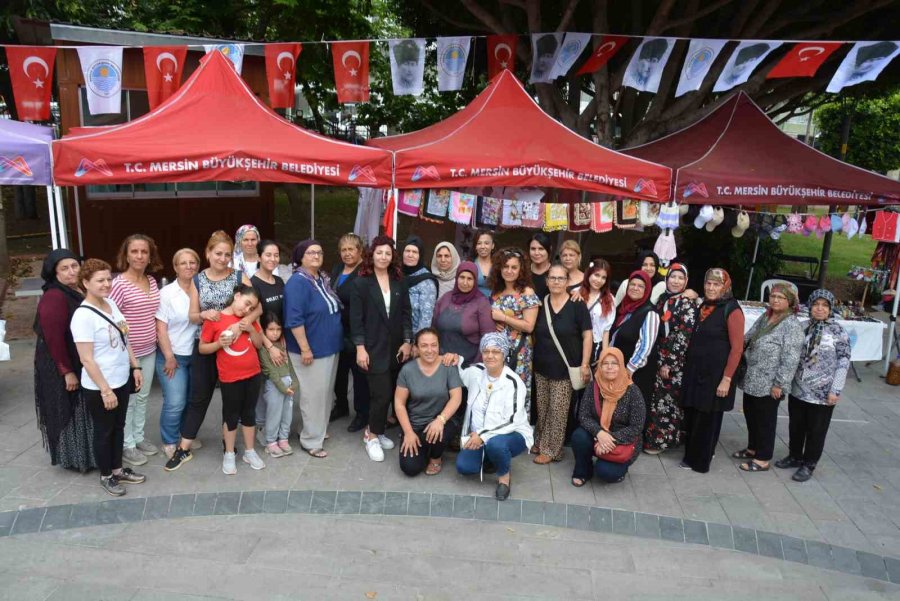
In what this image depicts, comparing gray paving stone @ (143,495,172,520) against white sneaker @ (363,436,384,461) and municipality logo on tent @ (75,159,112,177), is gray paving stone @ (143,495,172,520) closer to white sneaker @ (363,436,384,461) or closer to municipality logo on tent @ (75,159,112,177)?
white sneaker @ (363,436,384,461)

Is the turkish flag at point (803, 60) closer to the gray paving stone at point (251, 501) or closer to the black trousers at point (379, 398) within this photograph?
the black trousers at point (379, 398)

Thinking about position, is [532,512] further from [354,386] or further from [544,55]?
[544,55]

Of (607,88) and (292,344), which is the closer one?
(292,344)

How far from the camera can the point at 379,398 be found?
538 cm

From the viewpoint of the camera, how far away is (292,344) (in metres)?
5.23

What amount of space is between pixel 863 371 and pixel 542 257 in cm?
502

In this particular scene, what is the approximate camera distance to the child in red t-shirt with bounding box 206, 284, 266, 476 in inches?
187

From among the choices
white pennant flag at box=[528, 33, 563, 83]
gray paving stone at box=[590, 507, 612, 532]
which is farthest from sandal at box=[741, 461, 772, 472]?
white pennant flag at box=[528, 33, 563, 83]

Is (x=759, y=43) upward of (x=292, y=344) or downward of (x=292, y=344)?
upward

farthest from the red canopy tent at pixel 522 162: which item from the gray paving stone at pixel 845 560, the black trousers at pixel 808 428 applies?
the gray paving stone at pixel 845 560

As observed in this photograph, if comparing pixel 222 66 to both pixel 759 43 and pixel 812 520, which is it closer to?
pixel 759 43

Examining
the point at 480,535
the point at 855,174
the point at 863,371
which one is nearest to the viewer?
the point at 480,535

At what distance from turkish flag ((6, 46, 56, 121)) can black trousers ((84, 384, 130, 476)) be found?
4.55m

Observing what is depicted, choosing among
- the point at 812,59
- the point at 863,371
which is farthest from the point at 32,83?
the point at 863,371
